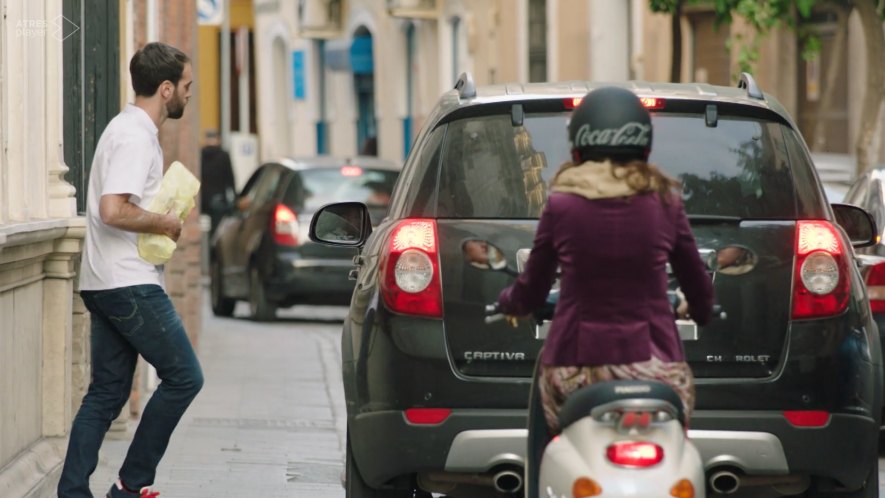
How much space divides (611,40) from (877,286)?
21.0 metres

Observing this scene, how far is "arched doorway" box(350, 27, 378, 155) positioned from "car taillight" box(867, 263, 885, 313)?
3203cm

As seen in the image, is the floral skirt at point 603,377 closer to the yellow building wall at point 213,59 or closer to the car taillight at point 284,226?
the car taillight at point 284,226

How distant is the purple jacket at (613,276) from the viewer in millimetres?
5105

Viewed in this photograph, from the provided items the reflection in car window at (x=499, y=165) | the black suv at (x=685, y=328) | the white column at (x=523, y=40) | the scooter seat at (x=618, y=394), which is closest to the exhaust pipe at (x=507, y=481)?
the black suv at (x=685, y=328)

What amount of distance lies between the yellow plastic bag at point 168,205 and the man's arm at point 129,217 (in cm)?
5

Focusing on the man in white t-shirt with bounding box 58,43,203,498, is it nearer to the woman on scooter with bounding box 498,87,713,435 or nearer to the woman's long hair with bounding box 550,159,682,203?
the woman on scooter with bounding box 498,87,713,435

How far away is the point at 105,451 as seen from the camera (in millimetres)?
10070

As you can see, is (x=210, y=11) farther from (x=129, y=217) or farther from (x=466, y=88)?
(x=466, y=88)

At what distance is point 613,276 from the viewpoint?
5.10m

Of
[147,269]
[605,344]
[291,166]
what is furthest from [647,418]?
[291,166]

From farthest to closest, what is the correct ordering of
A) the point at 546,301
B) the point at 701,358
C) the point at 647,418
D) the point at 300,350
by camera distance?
1. the point at 300,350
2. the point at 701,358
3. the point at 546,301
4. the point at 647,418

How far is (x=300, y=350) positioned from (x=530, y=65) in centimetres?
1784

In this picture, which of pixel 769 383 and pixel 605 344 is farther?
pixel 769 383

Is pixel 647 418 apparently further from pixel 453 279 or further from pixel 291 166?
pixel 291 166
